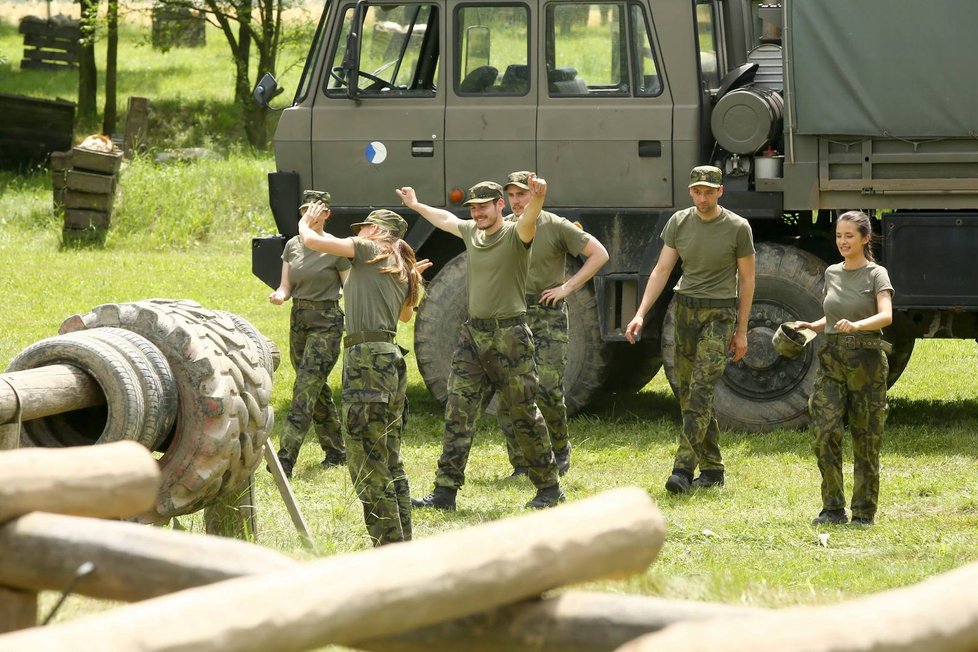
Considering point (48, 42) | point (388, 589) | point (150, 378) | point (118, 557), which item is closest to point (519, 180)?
point (150, 378)

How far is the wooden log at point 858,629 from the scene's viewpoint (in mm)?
1978

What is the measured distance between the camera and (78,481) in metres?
2.85

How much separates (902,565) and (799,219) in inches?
147

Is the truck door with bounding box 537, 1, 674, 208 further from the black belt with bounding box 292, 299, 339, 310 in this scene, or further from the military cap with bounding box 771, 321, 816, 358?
the military cap with bounding box 771, 321, 816, 358

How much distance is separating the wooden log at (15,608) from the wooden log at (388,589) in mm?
692

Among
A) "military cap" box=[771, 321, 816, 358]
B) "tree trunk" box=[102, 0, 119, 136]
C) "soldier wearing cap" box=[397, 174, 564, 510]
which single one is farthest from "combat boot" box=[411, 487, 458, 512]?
"tree trunk" box=[102, 0, 119, 136]

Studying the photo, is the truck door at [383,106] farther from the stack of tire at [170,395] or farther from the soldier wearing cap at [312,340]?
the stack of tire at [170,395]

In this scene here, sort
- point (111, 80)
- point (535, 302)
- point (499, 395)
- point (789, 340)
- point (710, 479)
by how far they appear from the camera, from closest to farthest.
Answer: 1. point (789, 340)
2. point (499, 395)
3. point (710, 479)
4. point (535, 302)
5. point (111, 80)

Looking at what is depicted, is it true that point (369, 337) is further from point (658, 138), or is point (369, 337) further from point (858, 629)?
point (858, 629)

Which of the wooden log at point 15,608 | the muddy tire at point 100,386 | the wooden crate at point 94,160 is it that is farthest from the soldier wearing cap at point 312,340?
the wooden crate at point 94,160

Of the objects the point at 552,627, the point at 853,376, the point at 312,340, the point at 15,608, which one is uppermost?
the point at 552,627

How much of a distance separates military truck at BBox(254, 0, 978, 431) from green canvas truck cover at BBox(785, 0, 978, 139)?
0.01 meters

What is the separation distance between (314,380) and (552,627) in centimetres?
594

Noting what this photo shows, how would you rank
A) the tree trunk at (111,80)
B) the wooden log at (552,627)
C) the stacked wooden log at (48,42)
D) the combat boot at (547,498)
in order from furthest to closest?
1. the stacked wooden log at (48,42)
2. the tree trunk at (111,80)
3. the combat boot at (547,498)
4. the wooden log at (552,627)
